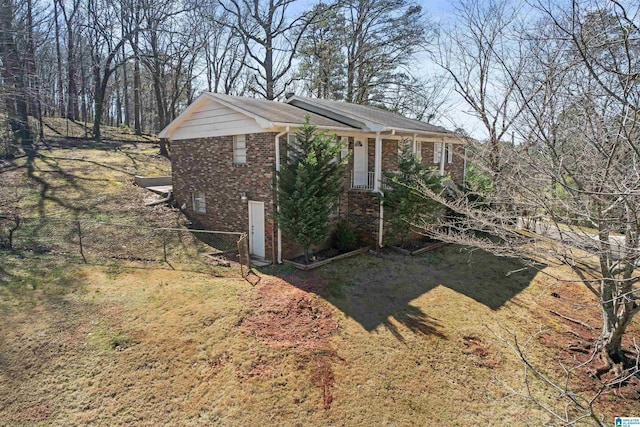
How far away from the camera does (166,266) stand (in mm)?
10156

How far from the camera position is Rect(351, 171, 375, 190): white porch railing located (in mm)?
13117

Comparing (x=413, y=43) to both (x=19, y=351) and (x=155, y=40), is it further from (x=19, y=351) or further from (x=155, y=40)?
(x=19, y=351)

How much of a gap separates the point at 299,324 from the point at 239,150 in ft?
21.1

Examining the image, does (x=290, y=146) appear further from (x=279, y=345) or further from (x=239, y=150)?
(x=279, y=345)

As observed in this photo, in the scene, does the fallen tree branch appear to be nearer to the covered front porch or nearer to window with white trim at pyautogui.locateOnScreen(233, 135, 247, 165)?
the covered front porch

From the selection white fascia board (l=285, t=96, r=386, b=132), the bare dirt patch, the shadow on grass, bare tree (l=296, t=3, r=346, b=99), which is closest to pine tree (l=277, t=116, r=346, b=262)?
the shadow on grass

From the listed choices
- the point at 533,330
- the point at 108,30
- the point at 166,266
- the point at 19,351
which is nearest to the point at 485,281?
the point at 533,330

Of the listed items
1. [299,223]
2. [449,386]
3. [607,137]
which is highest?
[607,137]

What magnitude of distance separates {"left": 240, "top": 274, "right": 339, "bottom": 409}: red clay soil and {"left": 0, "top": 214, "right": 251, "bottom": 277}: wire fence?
1562 mm

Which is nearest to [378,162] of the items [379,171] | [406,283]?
[379,171]

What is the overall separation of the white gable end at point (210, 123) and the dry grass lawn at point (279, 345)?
14.6 ft

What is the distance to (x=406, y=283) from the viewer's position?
9836mm

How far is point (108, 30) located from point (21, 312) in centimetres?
2347

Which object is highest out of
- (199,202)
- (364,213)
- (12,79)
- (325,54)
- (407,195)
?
(325,54)
